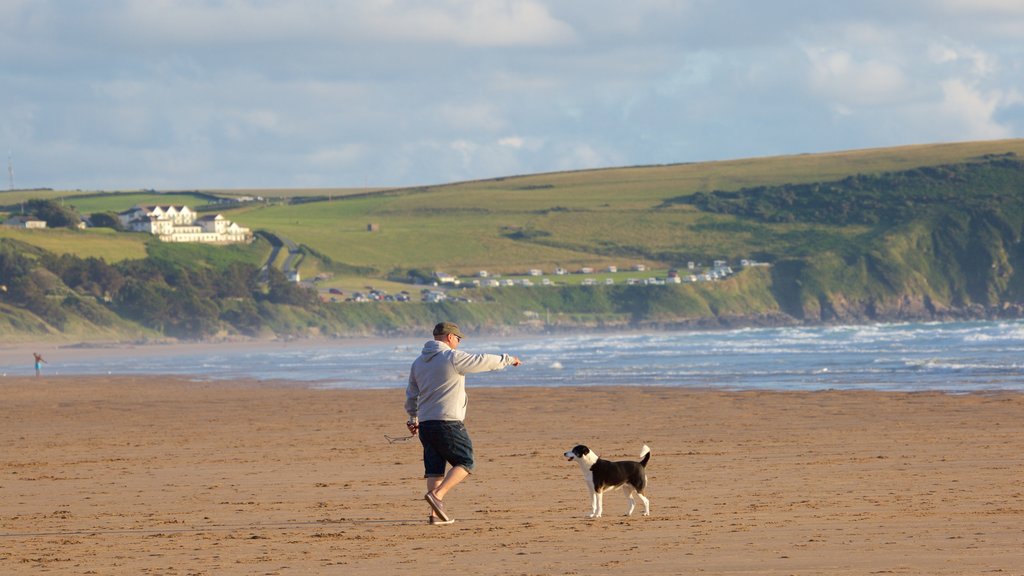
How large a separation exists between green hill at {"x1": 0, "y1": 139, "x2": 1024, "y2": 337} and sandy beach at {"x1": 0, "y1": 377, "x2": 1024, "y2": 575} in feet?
244

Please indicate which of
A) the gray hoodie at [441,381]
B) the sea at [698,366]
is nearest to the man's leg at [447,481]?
the gray hoodie at [441,381]

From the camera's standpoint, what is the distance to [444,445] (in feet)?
39.7

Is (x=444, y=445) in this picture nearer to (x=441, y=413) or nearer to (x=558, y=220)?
(x=441, y=413)

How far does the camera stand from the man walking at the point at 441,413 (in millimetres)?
12023

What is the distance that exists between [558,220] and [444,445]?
142 meters

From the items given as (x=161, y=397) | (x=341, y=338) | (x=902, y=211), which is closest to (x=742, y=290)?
(x=902, y=211)

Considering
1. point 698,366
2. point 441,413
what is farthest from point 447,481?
point 698,366

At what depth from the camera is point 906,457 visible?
54.2ft

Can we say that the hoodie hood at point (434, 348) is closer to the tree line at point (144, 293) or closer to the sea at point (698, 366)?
the sea at point (698, 366)

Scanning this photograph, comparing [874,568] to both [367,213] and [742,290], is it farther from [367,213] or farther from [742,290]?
[367,213]

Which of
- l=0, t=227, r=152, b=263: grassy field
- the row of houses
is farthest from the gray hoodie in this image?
the row of houses

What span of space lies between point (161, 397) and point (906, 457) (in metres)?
22.0

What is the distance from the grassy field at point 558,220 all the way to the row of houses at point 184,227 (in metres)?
5.40

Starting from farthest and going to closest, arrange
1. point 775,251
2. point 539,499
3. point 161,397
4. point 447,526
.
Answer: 1. point 775,251
2. point 161,397
3. point 539,499
4. point 447,526
